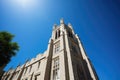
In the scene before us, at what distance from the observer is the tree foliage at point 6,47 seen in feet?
44.9

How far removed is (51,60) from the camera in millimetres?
19922

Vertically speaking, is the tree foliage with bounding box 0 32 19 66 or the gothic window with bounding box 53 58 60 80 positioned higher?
the tree foliage with bounding box 0 32 19 66

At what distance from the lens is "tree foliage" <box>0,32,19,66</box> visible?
13693 millimetres

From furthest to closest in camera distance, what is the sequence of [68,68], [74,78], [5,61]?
[68,68] → [5,61] → [74,78]

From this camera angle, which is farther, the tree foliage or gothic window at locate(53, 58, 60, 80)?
gothic window at locate(53, 58, 60, 80)

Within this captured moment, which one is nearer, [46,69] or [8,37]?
[8,37]

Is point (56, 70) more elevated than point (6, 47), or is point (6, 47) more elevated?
point (6, 47)

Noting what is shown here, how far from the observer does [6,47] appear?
14219 millimetres

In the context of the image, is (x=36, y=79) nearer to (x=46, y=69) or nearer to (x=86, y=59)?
(x=46, y=69)

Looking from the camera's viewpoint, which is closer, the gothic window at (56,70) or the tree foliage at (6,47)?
the tree foliage at (6,47)

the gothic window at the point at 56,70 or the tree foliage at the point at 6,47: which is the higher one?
the tree foliage at the point at 6,47

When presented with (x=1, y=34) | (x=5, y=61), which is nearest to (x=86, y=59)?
(x=5, y=61)

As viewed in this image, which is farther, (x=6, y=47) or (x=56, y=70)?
(x=56, y=70)

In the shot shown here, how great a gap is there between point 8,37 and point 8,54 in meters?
2.83
